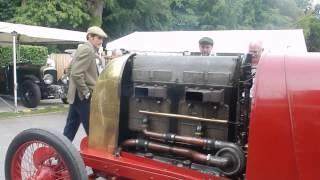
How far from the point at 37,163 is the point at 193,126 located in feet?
4.45

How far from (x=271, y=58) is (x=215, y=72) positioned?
23.3 inches

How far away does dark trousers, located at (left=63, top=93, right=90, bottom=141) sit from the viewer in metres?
5.55

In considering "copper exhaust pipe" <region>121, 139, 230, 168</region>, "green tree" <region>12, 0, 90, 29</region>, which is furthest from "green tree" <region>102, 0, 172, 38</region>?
"copper exhaust pipe" <region>121, 139, 230, 168</region>

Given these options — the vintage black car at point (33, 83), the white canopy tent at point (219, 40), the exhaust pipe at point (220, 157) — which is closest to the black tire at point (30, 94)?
the vintage black car at point (33, 83)

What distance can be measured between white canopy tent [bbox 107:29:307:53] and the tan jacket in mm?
6653

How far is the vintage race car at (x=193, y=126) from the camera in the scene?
2982mm

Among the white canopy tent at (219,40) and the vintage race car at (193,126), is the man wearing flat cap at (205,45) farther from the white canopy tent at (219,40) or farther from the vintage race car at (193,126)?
the white canopy tent at (219,40)

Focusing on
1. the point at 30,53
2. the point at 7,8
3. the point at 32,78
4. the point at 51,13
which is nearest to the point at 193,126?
the point at 32,78

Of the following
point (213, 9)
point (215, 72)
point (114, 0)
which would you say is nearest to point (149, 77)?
point (215, 72)

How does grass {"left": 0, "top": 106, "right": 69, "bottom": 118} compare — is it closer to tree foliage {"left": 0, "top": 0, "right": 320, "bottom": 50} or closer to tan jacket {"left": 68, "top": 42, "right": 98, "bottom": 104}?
tan jacket {"left": 68, "top": 42, "right": 98, "bottom": 104}

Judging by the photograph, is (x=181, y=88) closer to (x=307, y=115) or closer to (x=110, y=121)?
(x=110, y=121)

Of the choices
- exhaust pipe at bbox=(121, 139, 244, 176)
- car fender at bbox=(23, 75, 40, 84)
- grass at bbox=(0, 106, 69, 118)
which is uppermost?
car fender at bbox=(23, 75, 40, 84)

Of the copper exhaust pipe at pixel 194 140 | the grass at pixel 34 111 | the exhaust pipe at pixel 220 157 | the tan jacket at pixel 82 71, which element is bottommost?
the grass at pixel 34 111

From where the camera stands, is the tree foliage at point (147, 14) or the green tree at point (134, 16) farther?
the green tree at point (134, 16)
